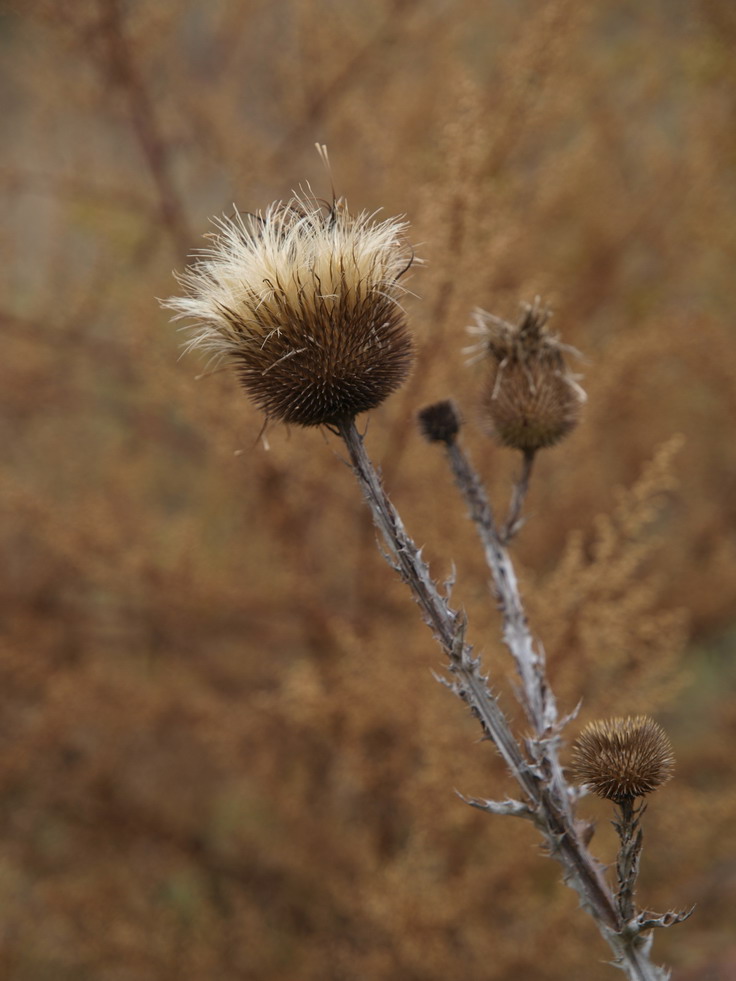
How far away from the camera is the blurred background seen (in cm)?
309

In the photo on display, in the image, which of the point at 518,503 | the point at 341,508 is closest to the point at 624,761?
the point at 518,503

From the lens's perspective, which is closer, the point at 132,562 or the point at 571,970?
the point at 132,562

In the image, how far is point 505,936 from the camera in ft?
11.6

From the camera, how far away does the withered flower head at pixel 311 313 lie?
4.63 ft

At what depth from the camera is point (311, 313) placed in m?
1.41

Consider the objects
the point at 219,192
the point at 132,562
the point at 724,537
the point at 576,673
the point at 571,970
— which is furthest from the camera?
the point at 219,192

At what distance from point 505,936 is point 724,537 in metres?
2.37

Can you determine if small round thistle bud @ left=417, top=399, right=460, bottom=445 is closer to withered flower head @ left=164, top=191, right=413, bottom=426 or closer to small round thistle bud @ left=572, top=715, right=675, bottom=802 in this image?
withered flower head @ left=164, top=191, right=413, bottom=426

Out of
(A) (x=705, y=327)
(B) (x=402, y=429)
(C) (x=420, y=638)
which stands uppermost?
(A) (x=705, y=327)

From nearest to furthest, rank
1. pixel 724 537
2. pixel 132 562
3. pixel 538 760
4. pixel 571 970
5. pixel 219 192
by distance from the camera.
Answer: pixel 538 760
pixel 132 562
pixel 571 970
pixel 724 537
pixel 219 192

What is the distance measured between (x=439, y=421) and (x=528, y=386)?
27 centimetres

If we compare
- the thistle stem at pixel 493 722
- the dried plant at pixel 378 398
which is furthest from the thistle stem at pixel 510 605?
the thistle stem at pixel 493 722

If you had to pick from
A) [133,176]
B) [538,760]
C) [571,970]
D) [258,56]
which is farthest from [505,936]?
[258,56]

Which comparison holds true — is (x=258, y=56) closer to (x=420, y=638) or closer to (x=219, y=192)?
(x=219, y=192)
